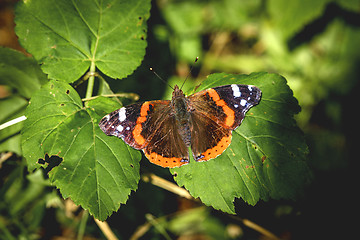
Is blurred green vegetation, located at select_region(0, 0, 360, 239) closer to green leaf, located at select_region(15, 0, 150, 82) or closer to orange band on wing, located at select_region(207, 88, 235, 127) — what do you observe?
green leaf, located at select_region(15, 0, 150, 82)

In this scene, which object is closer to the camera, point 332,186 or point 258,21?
point 332,186

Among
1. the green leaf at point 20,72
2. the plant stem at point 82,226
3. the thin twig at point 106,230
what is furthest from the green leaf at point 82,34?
the plant stem at point 82,226

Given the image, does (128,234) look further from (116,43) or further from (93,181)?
(116,43)

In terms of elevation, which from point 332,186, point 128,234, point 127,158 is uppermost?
point 127,158

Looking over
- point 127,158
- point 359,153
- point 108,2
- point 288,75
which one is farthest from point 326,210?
point 108,2

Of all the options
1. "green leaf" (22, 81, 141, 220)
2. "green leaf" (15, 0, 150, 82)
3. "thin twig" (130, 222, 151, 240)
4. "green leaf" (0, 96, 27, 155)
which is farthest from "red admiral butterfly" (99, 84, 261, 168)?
"thin twig" (130, 222, 151, 240)

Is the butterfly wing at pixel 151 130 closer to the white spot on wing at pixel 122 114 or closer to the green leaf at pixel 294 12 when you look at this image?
the white spot on wing at pixel 122 114
